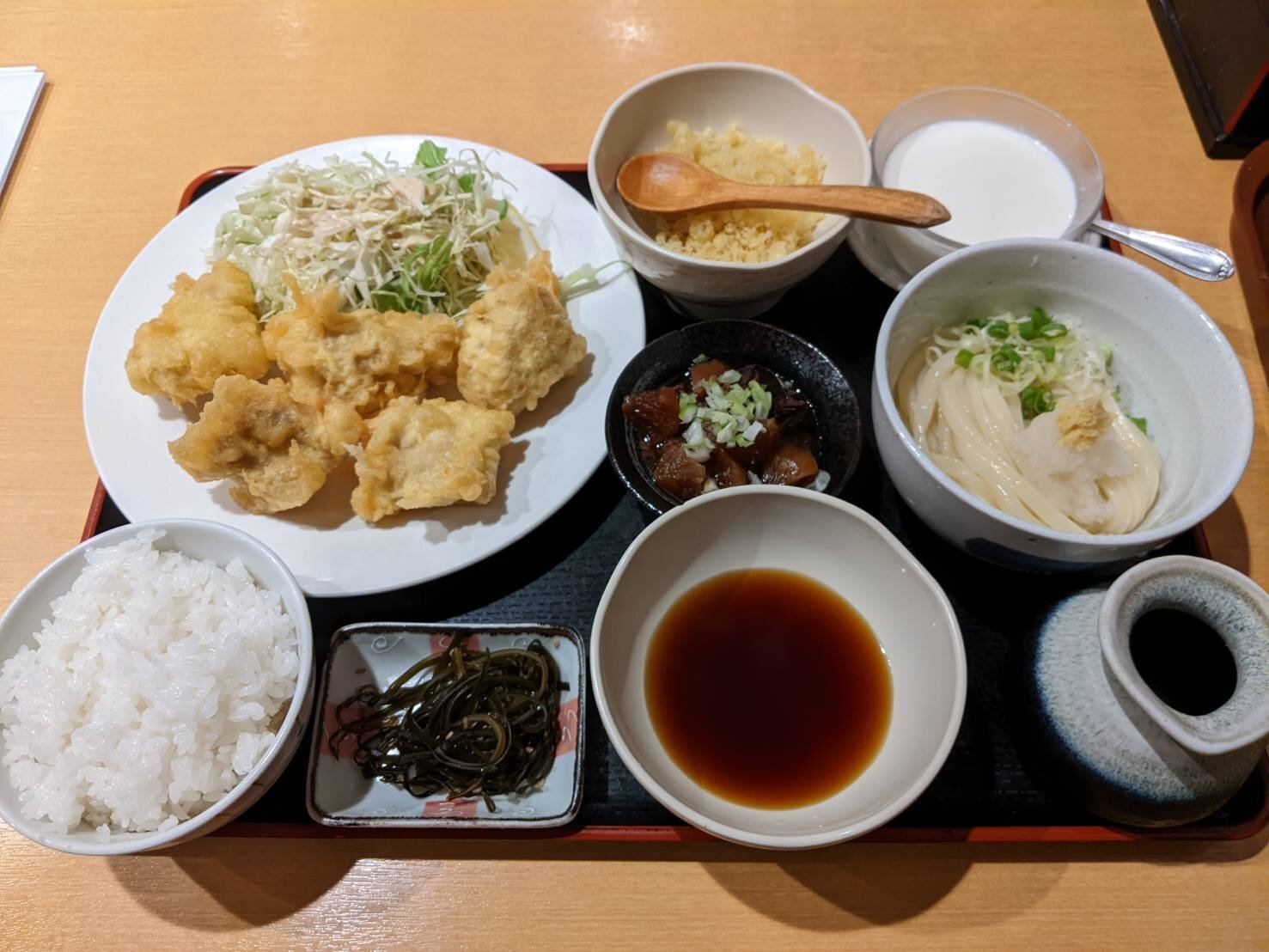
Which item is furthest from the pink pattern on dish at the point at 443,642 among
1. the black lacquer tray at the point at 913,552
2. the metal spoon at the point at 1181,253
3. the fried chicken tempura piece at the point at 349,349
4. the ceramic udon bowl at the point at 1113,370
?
the metal spoon at the point at 1181,253

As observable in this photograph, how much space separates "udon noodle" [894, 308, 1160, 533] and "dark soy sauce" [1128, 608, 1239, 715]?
25 cm

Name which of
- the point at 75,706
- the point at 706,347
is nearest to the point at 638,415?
the point at 706,347

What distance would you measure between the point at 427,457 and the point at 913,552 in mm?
1109

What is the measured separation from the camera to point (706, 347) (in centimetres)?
179

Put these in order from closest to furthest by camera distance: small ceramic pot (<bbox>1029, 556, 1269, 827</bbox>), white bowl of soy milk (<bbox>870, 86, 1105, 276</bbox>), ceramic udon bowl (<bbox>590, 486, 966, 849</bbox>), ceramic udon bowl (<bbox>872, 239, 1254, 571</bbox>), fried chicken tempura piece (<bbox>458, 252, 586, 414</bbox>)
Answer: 1. small ceramic pot (<bbox>1029, 556, 1269, 827</bbox>)
2. ceramic udon bowl (<bbox>590, 486, 966, 849</bbox>)
3. ceramic udon bowl (<bbox>872, 239, 1254, 571</bbox>)
4. fried chicken tempura piece (<bbox>458, 252, 586, 414</bbox>)
5. white bowl of soy milk (<bbox>870, 86, 1105, 276</bbox>)

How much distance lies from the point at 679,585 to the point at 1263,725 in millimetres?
922

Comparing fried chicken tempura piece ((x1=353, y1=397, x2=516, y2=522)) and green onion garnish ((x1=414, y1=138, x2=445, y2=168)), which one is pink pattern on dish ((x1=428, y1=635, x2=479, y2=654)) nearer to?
fried chicken tempura piece ((x1=353, y1=397, x2=516, y2=522))

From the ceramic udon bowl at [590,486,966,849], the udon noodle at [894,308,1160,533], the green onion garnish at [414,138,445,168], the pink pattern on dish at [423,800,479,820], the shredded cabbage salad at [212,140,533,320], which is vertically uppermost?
the green onion garnish at [414,138,445,168]

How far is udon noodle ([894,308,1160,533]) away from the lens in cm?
147

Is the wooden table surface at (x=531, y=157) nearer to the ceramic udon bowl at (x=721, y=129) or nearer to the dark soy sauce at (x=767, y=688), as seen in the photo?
the dark soy sauce at (x=767, y=688)

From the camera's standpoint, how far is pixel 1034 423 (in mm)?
1542

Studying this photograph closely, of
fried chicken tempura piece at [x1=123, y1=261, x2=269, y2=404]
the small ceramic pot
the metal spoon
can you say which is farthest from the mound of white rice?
the metal spoon

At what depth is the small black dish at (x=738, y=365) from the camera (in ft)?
5.33

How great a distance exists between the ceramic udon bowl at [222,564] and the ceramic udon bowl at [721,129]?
3.41 feet
